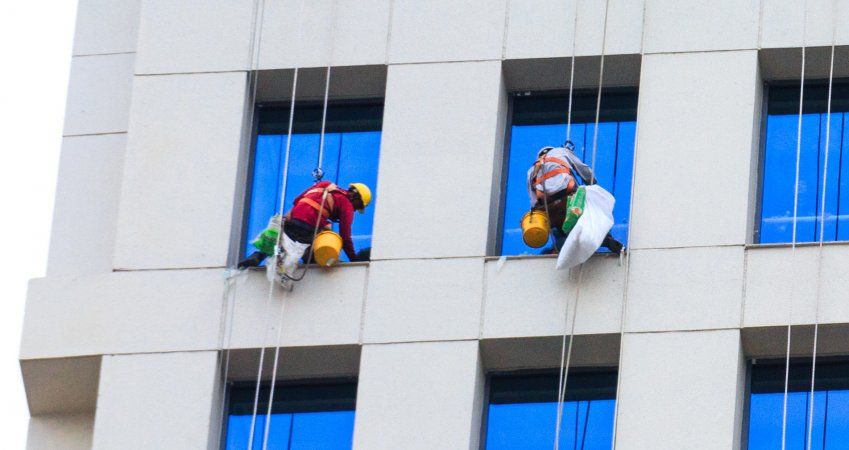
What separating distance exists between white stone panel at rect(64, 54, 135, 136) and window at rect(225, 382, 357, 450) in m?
3.38

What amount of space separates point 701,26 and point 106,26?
6282 millimetres

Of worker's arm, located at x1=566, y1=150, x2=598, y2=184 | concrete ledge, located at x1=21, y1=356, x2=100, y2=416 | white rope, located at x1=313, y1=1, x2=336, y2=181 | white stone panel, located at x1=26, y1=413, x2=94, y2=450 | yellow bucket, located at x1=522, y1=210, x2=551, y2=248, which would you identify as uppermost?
white rope, located at x1=313, y1=1, x2=336, y2=181

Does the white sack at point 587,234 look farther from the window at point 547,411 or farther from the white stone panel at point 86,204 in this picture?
the white stone panel at point 86,204

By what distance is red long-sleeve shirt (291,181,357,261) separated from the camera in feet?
87.4

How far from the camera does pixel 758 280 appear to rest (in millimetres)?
25641

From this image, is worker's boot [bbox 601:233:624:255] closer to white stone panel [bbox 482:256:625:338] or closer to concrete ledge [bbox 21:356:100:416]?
white stone panel [bbox 482:256:625:338]

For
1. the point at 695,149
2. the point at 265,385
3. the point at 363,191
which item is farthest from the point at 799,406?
the point at 265,385

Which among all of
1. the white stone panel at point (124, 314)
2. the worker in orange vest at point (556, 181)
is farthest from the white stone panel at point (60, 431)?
the worker in orange vest at point (556, 181)

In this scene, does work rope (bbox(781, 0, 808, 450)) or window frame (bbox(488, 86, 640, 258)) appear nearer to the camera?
work rope (bbox(781, 0, 808, 450))

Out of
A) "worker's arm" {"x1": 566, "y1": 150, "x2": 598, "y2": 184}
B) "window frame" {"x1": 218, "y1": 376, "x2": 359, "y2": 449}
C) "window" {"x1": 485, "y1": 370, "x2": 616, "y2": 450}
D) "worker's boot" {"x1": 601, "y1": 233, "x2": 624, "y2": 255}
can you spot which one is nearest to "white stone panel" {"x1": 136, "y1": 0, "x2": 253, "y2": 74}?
"window frame" {"x1": 218, "y1": 376, "x2": 359, "y2": 449}

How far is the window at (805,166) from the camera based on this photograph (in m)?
26.4

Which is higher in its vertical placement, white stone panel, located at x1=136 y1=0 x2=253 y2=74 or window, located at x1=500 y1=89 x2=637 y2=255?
white stone panel, located at x1=136 y1=0 x2=253 y2=74

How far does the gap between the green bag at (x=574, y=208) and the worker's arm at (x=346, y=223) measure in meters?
2.09

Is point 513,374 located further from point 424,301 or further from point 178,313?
point 178,313
